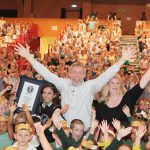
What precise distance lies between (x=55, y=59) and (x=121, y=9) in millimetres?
14959

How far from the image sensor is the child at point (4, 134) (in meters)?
5.92

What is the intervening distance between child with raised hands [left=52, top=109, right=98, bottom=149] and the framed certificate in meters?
0.73

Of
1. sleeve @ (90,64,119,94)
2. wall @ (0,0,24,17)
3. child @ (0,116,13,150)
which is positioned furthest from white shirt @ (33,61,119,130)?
wall @ (0,0,24,17)

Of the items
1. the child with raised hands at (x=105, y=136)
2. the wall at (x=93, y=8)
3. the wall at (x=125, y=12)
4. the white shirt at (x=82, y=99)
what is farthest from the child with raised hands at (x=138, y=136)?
the wall at (x=125, y=12)

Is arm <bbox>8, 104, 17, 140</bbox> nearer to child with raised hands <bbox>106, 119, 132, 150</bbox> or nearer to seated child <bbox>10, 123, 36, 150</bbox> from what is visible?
seated child <bbox>10, 123, 36, 150</bbox>

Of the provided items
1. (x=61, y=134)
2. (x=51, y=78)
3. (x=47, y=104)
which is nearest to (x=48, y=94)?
(x=47, y=104)

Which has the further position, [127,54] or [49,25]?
[49,25]

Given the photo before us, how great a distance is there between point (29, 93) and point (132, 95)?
3.98 ft

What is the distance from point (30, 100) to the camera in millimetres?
6168

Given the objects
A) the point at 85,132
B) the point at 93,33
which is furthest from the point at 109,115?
the point at 93,33

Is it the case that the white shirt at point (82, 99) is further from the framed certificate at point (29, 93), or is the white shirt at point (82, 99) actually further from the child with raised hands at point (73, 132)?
the framed certificate at point (29, 93)

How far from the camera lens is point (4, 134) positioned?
6.00 m

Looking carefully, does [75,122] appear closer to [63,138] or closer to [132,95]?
[63,138]

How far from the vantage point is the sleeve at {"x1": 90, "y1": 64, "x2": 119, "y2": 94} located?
573 cm
